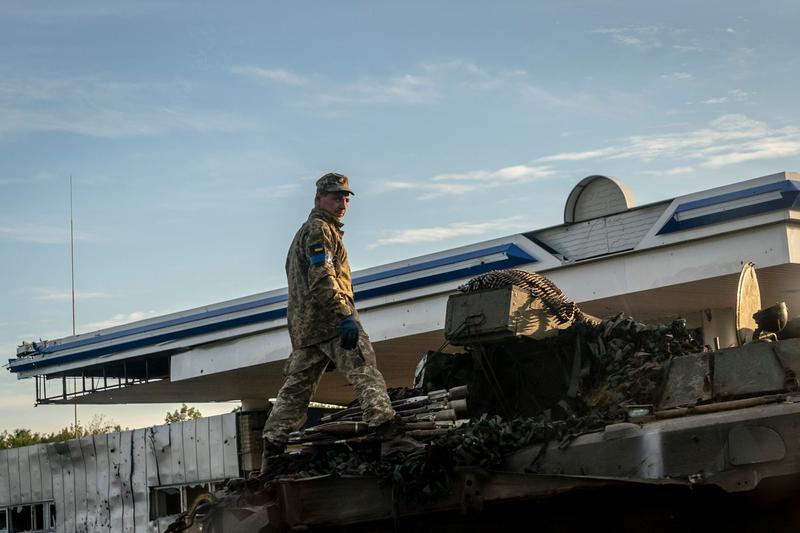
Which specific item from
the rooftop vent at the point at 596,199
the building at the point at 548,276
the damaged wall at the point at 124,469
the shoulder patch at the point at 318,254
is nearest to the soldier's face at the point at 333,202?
the shoulder patch at the point at 318,254

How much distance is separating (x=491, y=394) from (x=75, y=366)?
2699 centimetres

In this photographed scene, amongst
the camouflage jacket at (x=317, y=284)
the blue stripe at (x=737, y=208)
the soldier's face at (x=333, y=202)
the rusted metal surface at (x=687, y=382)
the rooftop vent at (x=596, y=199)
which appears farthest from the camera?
the rooftop vent at (x=596, y=199)

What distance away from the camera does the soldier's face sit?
894 centimetres

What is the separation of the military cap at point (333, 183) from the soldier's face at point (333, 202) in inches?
1.1

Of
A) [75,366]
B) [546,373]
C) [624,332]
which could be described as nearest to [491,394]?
[546,373]

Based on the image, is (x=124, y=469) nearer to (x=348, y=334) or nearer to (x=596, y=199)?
(x=596, y=199)

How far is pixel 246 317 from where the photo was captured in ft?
99.0

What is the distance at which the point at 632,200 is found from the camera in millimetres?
24469

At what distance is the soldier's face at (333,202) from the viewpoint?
8.94 m

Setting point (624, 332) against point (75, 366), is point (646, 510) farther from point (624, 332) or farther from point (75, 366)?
point (75, 366)

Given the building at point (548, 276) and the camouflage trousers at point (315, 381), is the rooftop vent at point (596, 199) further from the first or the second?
the camouflage trousers at point (315, 381)

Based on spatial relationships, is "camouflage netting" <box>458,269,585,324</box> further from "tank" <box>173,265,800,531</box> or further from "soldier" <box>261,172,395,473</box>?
"soldier" <box>261,172,395,473</box>

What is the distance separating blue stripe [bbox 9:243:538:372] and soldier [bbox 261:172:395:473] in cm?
1611

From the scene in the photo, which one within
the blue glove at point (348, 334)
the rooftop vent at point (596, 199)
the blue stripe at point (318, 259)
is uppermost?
the rooftop vent at point (596, 199)
